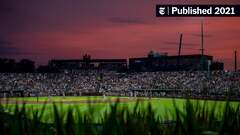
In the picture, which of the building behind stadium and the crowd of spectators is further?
the building behind stadium

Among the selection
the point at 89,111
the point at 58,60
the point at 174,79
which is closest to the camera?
the point at 89,111

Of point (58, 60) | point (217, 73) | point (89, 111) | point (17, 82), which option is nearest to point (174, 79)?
point (217, 73)

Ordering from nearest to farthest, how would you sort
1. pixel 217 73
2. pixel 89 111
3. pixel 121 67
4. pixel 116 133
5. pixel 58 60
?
pixel 116 133, pixel 89 111, pixel 217 73, pixel 121 67, pixel 58 60

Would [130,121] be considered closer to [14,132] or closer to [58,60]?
[14,132]

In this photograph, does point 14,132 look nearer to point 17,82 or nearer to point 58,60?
point 17,82

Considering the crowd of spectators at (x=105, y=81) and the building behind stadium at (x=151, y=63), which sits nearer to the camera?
the crowd of spectators at (x=105, y=81)

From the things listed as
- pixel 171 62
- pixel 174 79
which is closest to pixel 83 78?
pixel 174 79

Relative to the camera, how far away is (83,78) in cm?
8906

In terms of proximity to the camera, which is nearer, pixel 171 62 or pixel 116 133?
pixel 116 133

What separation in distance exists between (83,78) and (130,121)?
286ft

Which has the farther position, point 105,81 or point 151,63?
point 151,63

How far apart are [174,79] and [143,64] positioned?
45.0m

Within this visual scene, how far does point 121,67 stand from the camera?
115m

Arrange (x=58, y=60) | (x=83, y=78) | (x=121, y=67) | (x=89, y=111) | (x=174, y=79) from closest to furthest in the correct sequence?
1. (x=89, y=111)
2. (x=174, y=79)
3. (x=83, y=78)
4. (x=121, y=67)
5. (x=58, y=60)
